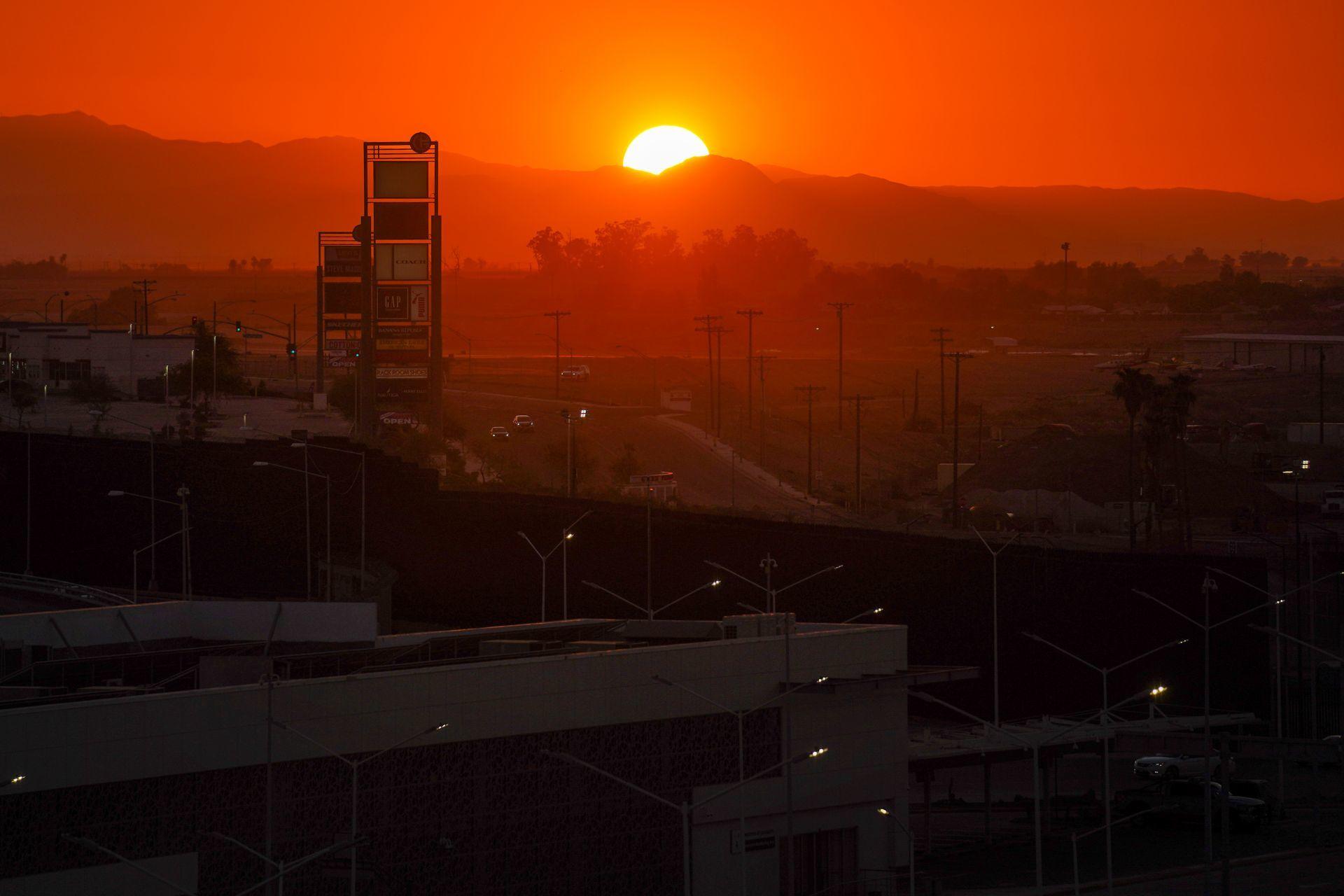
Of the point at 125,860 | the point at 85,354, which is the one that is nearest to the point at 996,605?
the point at 125,860

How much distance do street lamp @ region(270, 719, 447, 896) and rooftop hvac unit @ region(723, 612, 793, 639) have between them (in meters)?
9.08

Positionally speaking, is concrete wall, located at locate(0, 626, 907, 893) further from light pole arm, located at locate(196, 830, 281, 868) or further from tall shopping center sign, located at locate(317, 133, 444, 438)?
tall shopping center sign, located at locate(317, 133, 444, 438)

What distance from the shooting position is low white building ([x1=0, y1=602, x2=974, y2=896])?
2444cm

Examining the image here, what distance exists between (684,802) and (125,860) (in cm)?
993

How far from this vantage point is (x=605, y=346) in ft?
648

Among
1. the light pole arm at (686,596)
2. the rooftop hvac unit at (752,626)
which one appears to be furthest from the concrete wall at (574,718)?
the light pole arm at (686,596)

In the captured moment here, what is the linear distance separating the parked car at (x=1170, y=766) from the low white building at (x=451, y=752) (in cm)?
1133

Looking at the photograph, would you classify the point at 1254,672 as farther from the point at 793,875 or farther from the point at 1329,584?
the point at 793,875

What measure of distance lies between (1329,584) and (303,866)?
39.4m

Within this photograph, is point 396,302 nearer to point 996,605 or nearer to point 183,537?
point 183,537

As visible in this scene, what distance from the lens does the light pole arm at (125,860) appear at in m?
23.6

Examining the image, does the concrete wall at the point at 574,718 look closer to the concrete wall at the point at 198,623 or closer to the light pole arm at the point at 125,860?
the light pole arm at the point at 125,860

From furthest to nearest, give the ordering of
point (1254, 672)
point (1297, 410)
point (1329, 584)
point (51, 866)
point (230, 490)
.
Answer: point (1297, 410) → point (230, 490) → point (1329, 584) → point (1254, 672) → point (51, 866)

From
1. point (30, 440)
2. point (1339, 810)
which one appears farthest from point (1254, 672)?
point (30, 440)
